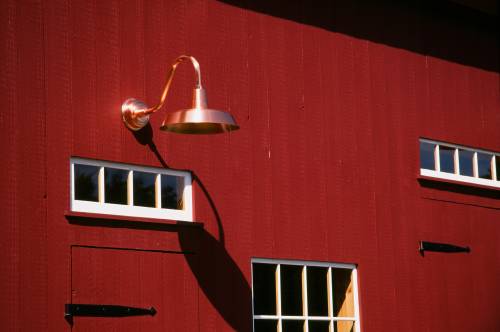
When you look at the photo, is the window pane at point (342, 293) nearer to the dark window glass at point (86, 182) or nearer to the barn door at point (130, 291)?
the barn door at point (130, 291)

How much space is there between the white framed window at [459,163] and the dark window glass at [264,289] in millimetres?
1892

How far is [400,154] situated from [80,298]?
127 inches

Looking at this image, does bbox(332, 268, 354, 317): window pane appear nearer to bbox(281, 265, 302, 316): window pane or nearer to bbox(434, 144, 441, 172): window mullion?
bbox(281, 265, 302, 316): window pane

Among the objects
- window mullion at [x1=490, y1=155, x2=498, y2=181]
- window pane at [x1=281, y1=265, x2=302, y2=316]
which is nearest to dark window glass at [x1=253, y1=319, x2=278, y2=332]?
window pane at [x1=281, y1=265, x2=302, y2=316]

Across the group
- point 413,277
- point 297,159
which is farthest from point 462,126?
point 297,159

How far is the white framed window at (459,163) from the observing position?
801 cm

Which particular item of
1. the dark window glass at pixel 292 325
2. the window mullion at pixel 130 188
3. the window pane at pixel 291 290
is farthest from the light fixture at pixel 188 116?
the dark window glass at pixel 292 325

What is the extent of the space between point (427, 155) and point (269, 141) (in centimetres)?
183

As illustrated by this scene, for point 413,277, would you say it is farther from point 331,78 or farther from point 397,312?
point 331,78

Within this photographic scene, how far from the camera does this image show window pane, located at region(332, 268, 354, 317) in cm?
713

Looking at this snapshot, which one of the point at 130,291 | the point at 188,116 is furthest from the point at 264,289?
the point at 188,116

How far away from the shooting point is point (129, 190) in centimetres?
602

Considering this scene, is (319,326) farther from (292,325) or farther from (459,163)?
(459,163)

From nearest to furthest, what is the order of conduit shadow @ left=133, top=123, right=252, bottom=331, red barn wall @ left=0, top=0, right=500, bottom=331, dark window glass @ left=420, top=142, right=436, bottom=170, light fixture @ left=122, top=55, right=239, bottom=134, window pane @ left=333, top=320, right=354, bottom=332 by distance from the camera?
light fixture @ left=122, top=55, right=239, bottom=134 → red barn wall @ left=0, top=0, right=500, bottom=331 → conduit shadow @ left=133, top=123, right=252, bottom=331 → window pane @ left=333, top=320, right=354, bottom=332 → dark window glass @ left=420, top=142, right=436, bottom=170
